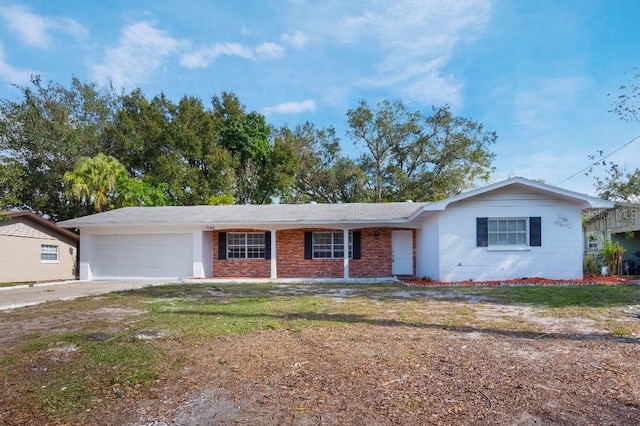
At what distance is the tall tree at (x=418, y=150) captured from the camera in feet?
99.8

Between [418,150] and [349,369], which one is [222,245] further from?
[418,150]

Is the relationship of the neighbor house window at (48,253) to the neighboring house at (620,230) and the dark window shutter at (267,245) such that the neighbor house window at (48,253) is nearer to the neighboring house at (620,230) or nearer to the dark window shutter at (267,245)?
the dark window shutter at (267,245)

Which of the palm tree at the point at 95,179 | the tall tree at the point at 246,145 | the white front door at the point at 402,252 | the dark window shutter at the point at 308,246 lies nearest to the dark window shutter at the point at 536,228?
the white front door at the point at 402,252

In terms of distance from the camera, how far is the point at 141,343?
17.7ft

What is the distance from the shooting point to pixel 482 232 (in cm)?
1419

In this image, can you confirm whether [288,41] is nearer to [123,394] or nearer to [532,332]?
[532,332]

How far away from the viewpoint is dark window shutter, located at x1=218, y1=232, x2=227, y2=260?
17.9 m

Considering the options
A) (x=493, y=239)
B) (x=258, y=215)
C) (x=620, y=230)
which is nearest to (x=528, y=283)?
(x=493, y=239)

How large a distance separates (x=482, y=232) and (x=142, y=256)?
13.5 m

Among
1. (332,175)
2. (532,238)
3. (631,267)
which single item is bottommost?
(631,267)

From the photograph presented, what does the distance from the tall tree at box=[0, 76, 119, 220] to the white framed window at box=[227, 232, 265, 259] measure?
14.1 meters

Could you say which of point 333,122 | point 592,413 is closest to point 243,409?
point 592,413

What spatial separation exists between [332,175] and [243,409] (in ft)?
92.5

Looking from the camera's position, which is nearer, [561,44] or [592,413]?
[592,413]
